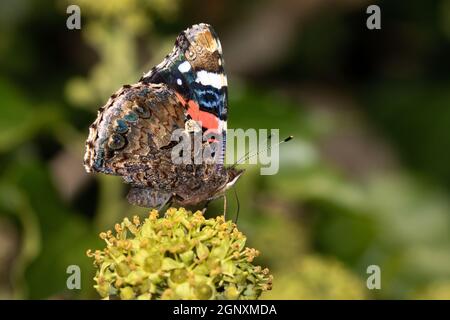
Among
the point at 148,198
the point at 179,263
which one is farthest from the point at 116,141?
the point at 179,263

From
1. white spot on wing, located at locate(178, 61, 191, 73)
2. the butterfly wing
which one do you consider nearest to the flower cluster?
the butterfly wing

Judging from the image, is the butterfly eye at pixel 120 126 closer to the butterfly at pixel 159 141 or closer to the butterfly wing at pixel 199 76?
the butterfly at pixel 159 141

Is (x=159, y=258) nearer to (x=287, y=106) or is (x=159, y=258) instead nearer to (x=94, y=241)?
(x=94, y=241)

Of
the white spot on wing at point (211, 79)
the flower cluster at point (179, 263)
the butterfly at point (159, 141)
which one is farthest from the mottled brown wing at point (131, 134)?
the flower cluster at point (179, 263)

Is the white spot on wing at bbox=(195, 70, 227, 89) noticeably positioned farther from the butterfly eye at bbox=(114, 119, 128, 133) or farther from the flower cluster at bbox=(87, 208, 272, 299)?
the flower cluster at bbox=(87, 208, 272, 299)

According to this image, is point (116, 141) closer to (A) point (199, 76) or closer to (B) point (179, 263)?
(A) point (199, 76)

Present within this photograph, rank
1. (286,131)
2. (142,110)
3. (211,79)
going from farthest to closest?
(286,131)
(211,79)
(142,110)

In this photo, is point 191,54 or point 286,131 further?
point 286,131
